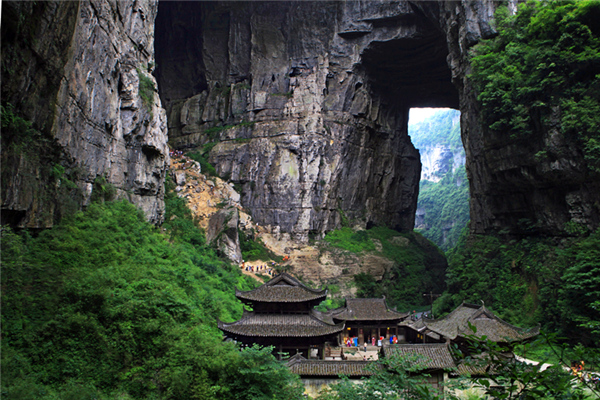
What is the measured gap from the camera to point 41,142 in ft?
50.2

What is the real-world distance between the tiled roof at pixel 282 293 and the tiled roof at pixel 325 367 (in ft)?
12.4

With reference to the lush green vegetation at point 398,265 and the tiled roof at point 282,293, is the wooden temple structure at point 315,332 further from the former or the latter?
the lush green vegetation at point 398,265

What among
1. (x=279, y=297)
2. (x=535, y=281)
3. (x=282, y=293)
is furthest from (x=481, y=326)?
(x=279, y=297)

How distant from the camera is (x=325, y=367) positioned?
57.9ft

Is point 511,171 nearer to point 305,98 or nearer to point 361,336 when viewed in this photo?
point 361,336

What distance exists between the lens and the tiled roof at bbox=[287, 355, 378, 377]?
17.3 m

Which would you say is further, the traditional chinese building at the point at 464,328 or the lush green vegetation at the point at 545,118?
the lush green vegetation at the point at 545,118

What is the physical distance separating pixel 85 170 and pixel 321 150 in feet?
95.9

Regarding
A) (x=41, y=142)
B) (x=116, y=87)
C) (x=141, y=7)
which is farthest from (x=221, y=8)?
(x=41, y=142)

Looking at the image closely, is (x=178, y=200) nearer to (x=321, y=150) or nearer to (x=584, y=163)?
(x=321, y=150)

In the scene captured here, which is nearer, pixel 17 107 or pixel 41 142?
pixel 17 107

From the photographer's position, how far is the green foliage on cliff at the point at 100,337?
12.2 meters

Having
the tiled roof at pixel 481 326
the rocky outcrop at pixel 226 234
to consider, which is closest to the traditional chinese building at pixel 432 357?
the tiled roof at pixel 481 326

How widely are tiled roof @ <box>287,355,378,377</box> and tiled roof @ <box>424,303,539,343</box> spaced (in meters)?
5.23
